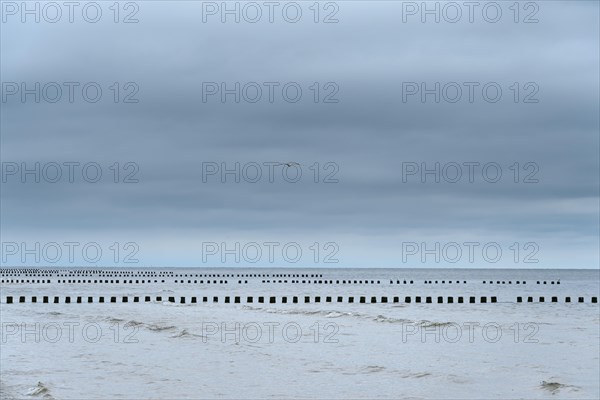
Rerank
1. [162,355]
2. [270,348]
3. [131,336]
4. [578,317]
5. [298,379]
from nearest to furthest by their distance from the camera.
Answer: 1. [298,379]
2. [162,355]
3. [270,348]
4. [131,336]
5. [578,317]

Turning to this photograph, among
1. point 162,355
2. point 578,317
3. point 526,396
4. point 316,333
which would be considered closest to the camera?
point 526,396

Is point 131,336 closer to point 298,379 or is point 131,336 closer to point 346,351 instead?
point 346,351

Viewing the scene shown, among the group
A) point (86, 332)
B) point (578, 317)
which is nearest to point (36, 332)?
point (86, 332)

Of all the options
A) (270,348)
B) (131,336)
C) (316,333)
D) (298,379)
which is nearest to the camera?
(298,379)

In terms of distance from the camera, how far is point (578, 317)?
5166cm

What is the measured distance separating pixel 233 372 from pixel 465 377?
6.25m

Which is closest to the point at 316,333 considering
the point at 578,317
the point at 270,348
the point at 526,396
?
the point at 270,348

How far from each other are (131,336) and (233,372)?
1194 cm

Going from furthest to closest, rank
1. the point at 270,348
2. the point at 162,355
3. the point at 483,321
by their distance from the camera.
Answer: the point at 483,321, the point at 270,348, the point at 162,355

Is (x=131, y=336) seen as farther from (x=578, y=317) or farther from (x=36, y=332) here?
(x=578, y=317)

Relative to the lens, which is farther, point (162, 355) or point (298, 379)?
point (162, 355)

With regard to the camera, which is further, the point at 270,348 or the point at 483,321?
the point at 483,321

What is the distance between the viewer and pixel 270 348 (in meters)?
30.7

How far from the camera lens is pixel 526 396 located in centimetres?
2069
